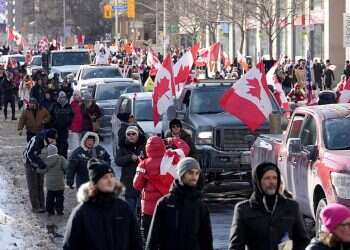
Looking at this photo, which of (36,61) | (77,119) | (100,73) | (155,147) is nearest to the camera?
(155,147)

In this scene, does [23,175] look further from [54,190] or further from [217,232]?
[217,232]

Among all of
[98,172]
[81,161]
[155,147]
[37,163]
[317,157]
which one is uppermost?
[98,172]

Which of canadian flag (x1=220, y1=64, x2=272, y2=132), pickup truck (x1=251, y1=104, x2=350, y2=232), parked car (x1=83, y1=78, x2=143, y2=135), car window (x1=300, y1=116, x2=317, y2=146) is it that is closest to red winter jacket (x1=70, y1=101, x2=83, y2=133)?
parked car (x1=83, y1=78, x2=143, y2=135)

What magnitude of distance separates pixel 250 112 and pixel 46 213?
324 centimetres

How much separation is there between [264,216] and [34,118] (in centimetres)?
1451

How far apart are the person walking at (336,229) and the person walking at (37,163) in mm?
9819

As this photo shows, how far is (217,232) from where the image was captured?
46.0ft

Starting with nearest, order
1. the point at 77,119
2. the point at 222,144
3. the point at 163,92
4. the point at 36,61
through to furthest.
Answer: the point at 222,144, the point at 163,92, the point at 77,119, the point at 36,61

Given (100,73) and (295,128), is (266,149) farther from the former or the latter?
(100,73)

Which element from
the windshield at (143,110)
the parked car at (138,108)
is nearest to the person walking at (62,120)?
the parked car at (138,108)

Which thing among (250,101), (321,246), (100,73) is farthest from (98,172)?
(100,73)

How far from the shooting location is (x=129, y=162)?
1291 cm

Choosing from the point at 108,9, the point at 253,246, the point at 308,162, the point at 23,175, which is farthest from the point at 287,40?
the point at 253,246

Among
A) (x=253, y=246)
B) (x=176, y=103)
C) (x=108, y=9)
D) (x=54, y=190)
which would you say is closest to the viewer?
(x=253, y=246)
